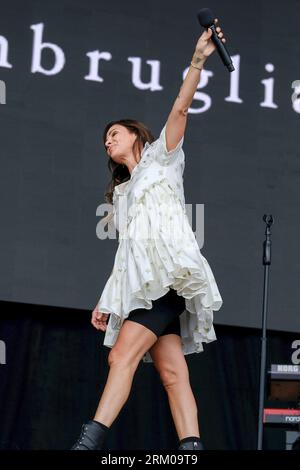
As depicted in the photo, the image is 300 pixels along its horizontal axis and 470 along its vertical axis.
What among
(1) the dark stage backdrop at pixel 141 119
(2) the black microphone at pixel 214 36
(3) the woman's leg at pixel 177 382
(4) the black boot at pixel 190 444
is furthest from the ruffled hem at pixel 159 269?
(1) the dark stage backdrop at pixel 141 119

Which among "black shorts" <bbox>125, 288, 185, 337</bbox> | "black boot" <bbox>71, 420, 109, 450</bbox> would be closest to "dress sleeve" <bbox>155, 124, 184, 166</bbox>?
"black shorts" <bbox>125, 288, 185, 337</bbox>

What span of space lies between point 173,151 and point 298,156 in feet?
11.2

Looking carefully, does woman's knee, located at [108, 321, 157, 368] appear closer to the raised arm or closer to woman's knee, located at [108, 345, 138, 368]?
woman's knee, located at [108, 345, 138, 368]

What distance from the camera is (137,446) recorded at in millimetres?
5766

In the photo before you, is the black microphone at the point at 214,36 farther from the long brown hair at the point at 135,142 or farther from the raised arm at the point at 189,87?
the long brown hair at the point at 135,142

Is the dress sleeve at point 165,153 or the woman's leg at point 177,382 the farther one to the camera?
the dress sleeve at point 165,153

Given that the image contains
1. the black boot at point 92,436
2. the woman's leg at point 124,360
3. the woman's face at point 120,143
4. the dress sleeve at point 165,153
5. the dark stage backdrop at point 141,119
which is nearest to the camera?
the black boot at point 92,436

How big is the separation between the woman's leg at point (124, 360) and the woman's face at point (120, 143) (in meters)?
0.55

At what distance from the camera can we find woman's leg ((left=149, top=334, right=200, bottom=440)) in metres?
2.94

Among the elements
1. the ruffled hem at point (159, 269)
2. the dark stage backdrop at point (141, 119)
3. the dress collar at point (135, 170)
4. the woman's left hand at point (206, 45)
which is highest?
the dark stage backdrop at point (141, 119)

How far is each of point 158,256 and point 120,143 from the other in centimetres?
41

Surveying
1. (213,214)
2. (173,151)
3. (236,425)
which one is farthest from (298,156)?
(173,151)

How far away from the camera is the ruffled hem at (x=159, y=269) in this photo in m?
2.94

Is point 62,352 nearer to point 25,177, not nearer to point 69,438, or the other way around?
point 69,438
